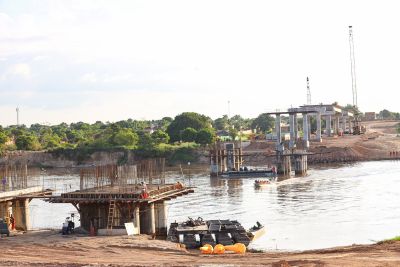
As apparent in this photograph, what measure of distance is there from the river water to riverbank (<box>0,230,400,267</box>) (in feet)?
29.1

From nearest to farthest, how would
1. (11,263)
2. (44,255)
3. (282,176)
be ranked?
(11,263)
(44,255)
(282,176)

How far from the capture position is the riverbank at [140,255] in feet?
105

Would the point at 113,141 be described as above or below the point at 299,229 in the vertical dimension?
above

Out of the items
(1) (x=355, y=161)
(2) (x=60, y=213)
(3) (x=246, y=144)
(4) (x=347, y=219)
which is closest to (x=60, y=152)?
(3) (x=246, y=144)

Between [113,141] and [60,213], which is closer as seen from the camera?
[60,213]

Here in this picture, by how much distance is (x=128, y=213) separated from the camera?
4397 cm

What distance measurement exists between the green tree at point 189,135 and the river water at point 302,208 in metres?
54.1

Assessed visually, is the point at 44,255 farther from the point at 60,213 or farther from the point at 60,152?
the point at 60,152

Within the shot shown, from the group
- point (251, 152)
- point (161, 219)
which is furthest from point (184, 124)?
point (161, 219)

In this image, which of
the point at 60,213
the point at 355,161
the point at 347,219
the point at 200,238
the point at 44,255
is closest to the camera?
the point at 44,255

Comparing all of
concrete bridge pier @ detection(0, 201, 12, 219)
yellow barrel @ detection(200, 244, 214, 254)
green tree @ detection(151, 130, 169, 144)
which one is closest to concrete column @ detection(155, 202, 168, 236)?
yellow barrel @ detection(200, 244, 214, 254)

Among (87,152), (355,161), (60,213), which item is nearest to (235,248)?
(60,213)

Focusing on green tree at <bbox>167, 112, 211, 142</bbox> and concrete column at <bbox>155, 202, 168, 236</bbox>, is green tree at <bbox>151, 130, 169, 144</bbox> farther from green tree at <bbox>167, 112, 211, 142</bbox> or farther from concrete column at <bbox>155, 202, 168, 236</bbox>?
concrete column at <bbox>155, 202, 168, 236</bbox>

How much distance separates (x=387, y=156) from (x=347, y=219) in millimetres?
87450
